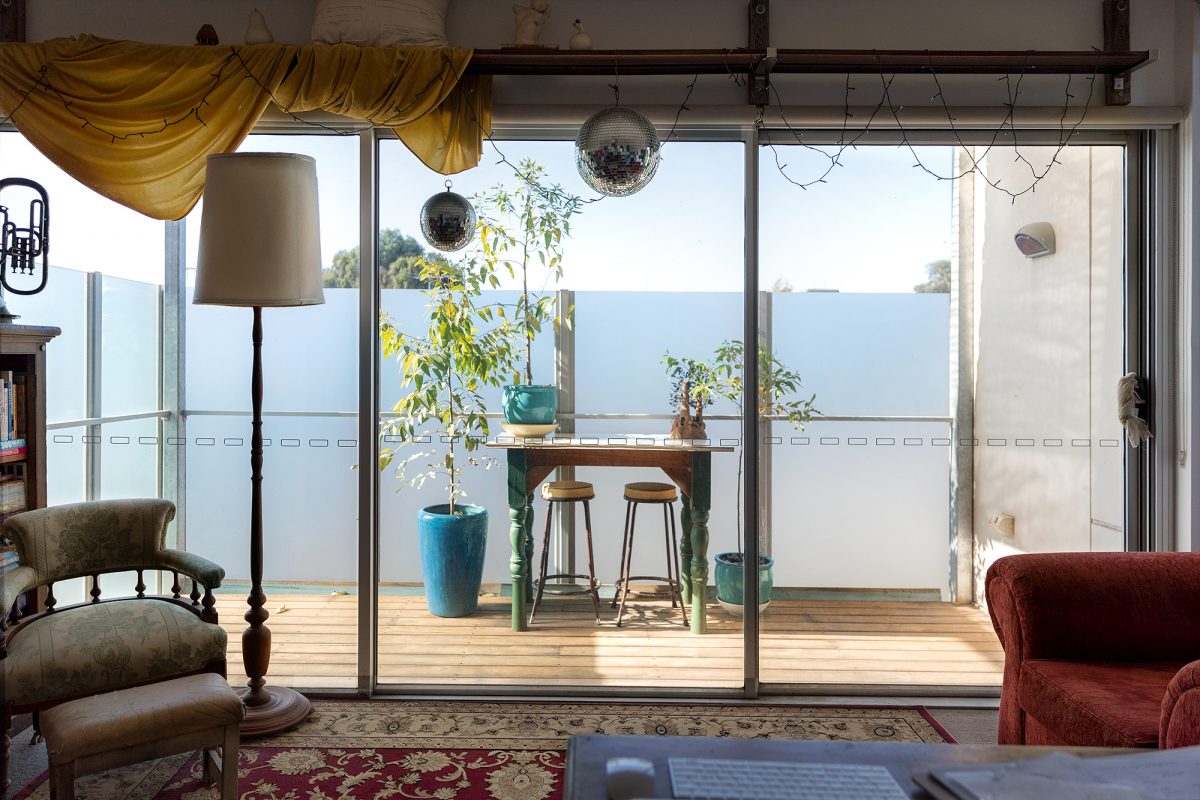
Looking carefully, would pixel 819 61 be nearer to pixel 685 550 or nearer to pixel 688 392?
pixel 688 392

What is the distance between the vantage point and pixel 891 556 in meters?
3.50

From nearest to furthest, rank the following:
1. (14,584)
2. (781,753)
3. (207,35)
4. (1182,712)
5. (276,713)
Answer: (781,753) → (1182,712) → (14,584) → (276,713) → (207,35)

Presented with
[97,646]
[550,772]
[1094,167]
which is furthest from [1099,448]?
[97,646]

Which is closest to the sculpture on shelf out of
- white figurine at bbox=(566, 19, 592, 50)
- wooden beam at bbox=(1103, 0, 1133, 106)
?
white figurine at bbox=(566, 19, 592, 50)

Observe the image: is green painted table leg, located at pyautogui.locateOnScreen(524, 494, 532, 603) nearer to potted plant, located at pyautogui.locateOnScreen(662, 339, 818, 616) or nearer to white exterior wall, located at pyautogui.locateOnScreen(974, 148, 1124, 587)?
potted plant, located at pyautogui.locateOnScreen(662, 339, 818, 616)

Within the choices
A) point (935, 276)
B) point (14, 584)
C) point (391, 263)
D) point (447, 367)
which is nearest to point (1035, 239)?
point (935, 276)

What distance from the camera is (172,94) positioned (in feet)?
9.84

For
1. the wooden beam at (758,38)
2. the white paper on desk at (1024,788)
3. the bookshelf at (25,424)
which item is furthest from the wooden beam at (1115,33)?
the bookshelf at (25,424)

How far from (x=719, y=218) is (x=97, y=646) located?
250cm

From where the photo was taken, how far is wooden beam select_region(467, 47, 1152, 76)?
3039 mm

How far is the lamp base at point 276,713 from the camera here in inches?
114

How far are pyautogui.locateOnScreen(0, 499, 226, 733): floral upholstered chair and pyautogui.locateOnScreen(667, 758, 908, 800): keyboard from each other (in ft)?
5.83

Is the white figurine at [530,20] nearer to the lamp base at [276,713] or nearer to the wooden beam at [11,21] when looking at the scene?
the wooden beam at [11,21]

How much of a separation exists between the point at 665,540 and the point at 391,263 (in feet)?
4.97
